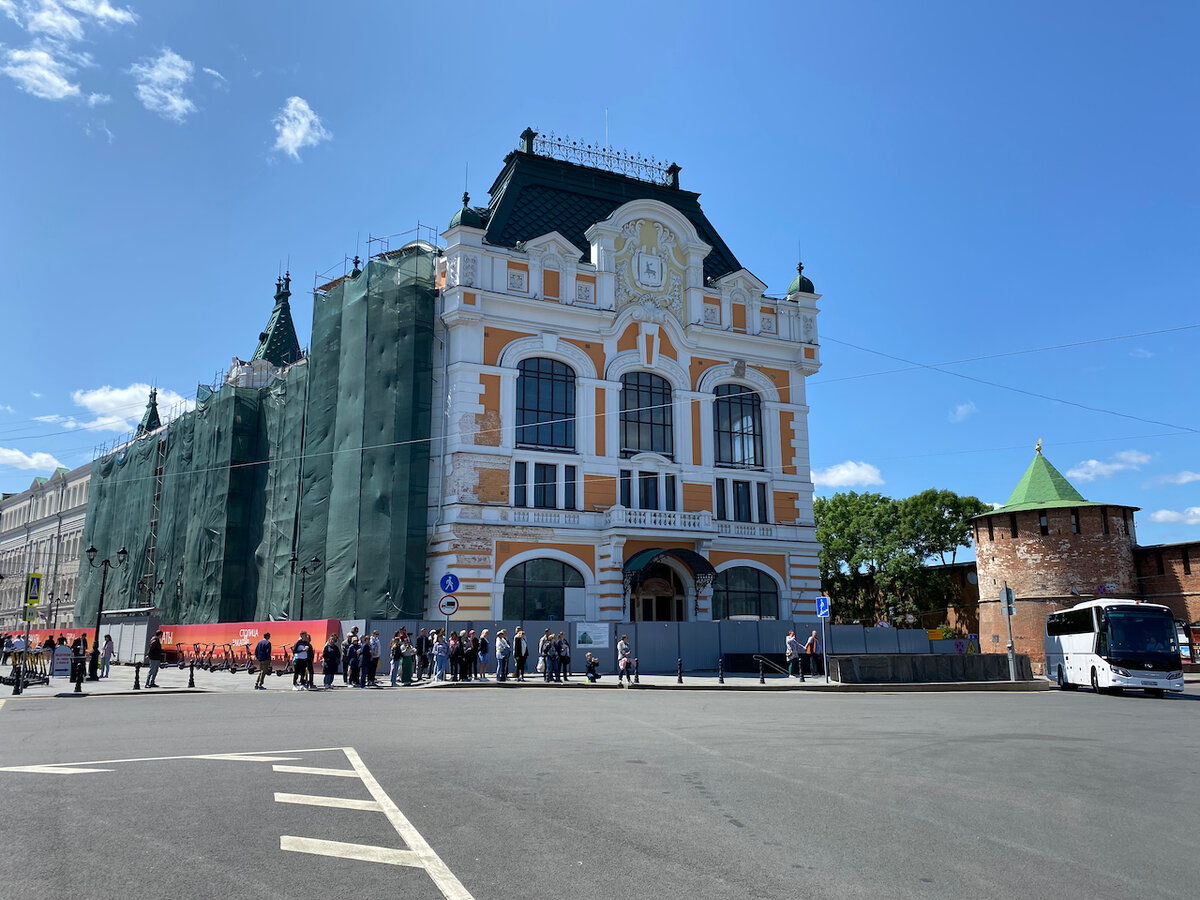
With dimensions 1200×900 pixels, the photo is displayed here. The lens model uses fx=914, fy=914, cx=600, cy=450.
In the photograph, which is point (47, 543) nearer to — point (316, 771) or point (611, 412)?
point (611, 412)

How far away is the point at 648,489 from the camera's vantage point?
40375 mm

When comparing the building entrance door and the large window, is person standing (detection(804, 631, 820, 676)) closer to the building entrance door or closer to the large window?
the building entrance door

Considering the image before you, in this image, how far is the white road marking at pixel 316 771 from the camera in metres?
9.68

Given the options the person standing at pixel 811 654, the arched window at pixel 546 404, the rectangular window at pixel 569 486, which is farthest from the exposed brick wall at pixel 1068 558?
the arched window at pixel 546 404

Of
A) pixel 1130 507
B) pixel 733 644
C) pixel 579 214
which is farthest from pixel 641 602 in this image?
pixel 1130 507

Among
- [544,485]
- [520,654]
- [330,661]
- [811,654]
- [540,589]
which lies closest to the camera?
[330,661]

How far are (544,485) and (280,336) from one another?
38.1 metres

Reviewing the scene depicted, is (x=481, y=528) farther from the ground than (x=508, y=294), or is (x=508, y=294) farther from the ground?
(x=508, y=294)

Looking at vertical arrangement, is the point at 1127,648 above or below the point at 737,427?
below

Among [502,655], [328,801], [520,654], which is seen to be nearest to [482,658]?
[520,654]

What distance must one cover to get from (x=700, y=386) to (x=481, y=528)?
12.9 meters

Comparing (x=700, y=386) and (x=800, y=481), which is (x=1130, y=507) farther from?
(x=700, y=386)

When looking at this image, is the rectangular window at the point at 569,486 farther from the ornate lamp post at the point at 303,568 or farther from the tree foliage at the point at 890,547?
the tree foliage at the point at 890,547

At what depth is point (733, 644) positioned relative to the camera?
35.3 meters
